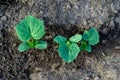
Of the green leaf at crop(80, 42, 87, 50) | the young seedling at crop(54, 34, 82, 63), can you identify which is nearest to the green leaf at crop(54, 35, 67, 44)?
the young seedling at crop(54, 34, 82, 63)

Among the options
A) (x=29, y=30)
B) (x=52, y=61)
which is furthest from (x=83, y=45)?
(x=29, y=30)

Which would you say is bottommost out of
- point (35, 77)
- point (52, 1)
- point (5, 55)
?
point (35, 77)

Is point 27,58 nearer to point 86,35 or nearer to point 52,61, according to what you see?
point 52,61

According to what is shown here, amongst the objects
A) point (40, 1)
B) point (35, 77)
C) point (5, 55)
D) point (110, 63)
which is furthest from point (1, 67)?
point (110, 63)

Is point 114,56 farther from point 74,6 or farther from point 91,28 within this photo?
point 74,6

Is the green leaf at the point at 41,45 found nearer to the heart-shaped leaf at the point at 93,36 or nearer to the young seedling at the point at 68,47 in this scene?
the young seedling at the point at 68,47

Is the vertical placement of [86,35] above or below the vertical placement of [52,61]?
above
